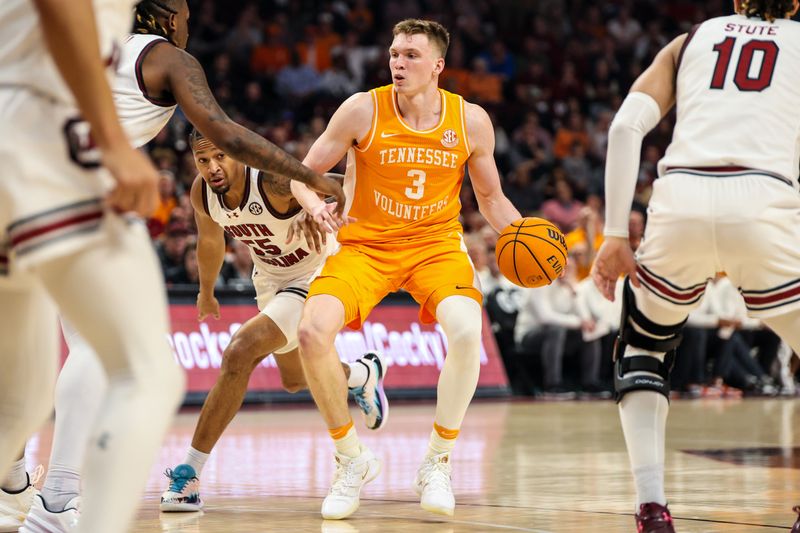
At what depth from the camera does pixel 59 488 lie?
15.4 feet

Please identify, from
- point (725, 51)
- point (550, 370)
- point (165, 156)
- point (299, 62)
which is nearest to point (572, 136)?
point (299, 62)

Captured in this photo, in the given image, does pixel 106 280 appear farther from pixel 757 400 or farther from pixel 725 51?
pixel 757 400

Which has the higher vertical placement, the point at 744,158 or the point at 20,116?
the point at 744,158

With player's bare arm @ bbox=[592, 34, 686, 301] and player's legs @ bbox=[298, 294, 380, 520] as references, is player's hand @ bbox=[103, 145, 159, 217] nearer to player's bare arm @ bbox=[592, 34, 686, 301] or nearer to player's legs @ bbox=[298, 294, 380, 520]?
player's bare arm @ bbox=[592, 34, 686, 301]

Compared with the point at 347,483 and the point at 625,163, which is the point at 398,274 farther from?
the point at 625,163

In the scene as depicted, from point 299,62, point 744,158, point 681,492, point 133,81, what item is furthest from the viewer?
point 299,62

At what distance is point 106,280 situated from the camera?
9.43 feet

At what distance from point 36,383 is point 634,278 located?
2.12 m

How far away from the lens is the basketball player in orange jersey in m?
5.69

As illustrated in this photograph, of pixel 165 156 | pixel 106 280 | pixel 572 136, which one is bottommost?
pixel 106 280

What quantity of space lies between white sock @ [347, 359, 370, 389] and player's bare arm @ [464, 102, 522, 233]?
135 cm

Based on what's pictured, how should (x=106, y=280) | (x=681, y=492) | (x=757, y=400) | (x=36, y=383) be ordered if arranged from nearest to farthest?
(x=106, y=280), (x=36, y=383), (x=681, y=492), (x=757, y=400)

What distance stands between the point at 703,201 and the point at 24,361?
2306mm

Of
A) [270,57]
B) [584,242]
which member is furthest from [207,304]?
[270,57]
